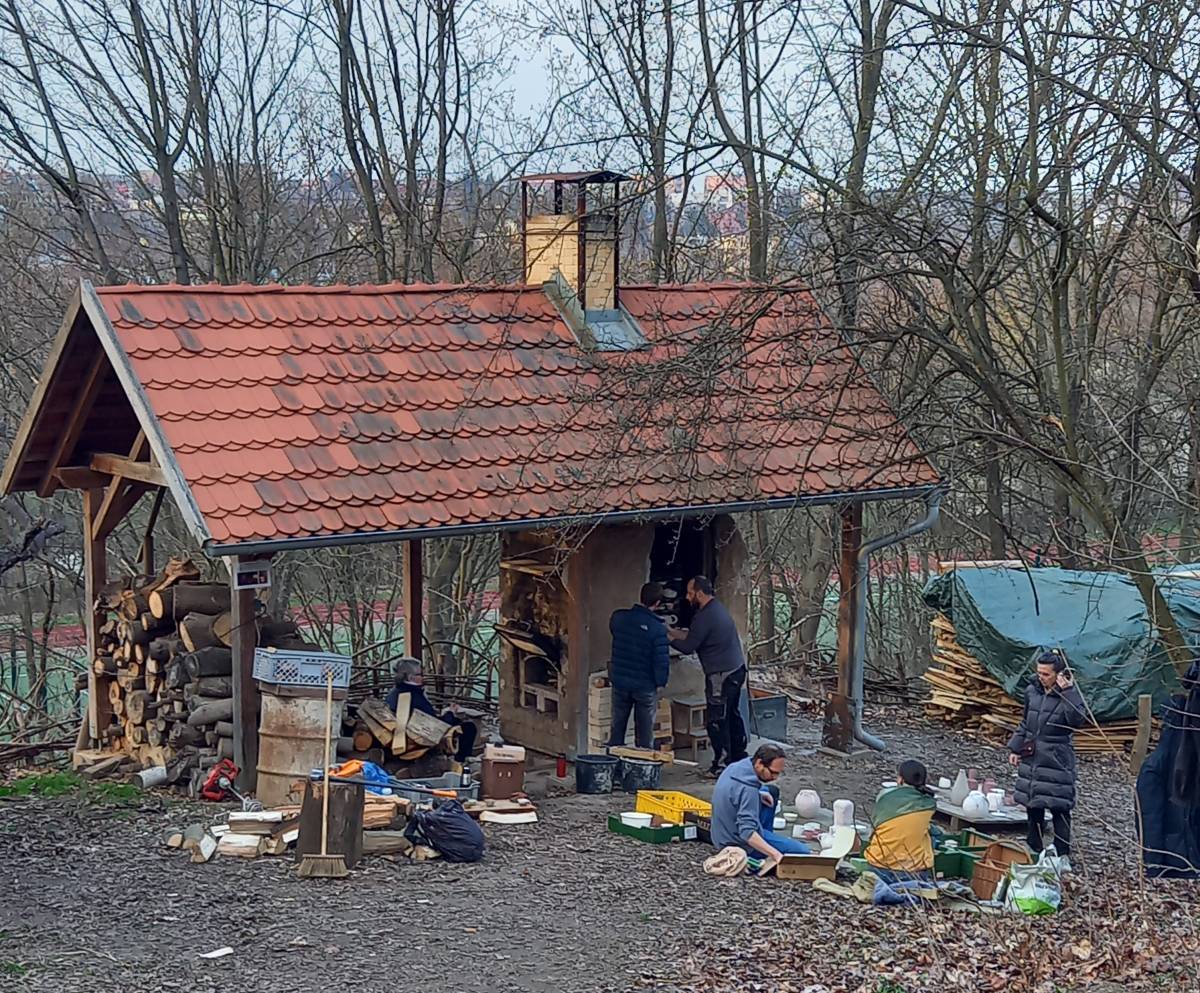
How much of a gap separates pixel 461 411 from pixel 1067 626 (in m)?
7.18

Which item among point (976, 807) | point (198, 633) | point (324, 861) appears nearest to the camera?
point (324, 861)

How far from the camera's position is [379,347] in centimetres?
1264

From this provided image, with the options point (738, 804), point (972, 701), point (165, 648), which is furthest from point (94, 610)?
point (972, 701)

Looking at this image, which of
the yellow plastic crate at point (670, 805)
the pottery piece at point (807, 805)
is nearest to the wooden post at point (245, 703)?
the yellow plastic crate at point (670, 805)

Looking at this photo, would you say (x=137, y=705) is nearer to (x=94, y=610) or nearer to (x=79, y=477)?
(x=94, y=610)

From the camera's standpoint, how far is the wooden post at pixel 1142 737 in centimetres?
1470

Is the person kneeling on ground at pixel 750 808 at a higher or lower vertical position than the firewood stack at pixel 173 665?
lower

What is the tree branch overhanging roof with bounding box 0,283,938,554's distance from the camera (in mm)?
11086

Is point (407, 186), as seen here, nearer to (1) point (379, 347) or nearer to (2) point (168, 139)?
(2) point (168, 139)

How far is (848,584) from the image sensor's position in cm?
1421

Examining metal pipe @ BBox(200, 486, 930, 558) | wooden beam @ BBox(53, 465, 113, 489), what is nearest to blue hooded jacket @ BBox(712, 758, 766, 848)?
metal pipe @ BBox(200, 486, 930, 558)

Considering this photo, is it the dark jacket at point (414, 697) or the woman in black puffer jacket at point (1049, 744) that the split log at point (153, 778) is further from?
the woman in black puffer jacket at point (1049, 744)

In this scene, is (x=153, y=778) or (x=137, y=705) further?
(x=137, y=705)

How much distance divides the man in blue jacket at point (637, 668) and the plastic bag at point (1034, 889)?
11.8ft
